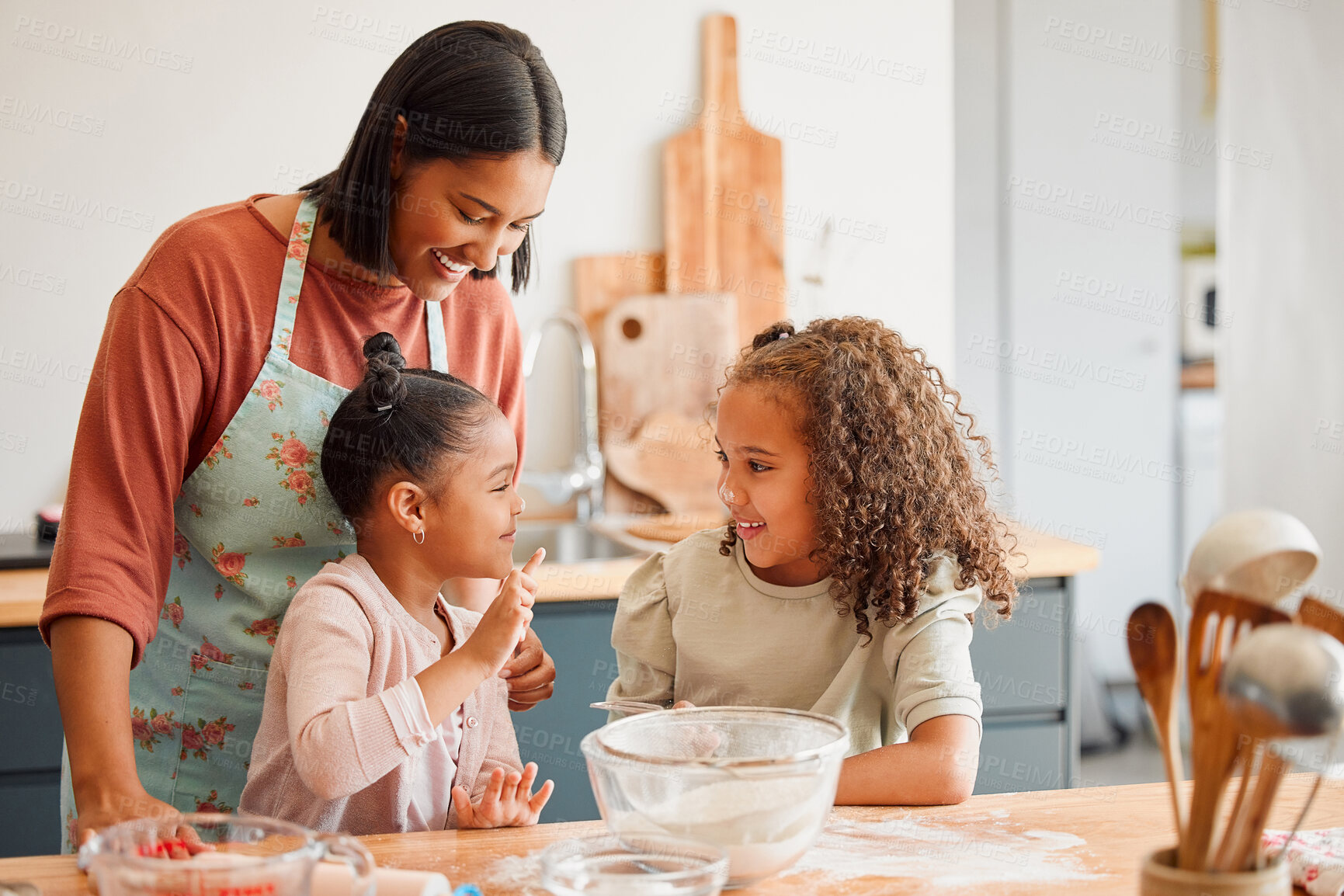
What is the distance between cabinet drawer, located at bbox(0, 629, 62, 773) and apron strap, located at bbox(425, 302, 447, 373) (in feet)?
3.01

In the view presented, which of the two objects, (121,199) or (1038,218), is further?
(1038,218)

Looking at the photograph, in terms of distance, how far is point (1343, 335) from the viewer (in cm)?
217

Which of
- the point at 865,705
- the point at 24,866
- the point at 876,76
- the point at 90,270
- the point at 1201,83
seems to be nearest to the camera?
the point at 24,866

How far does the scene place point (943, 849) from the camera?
0.90m

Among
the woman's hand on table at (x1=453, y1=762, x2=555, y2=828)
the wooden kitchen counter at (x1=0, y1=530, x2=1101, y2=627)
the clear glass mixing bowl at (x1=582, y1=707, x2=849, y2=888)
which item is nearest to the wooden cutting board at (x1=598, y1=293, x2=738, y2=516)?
the wooden kitchen counter at (x1=0, y1=530, x2=1101, y2=627)

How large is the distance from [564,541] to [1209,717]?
Answer: 1.99m

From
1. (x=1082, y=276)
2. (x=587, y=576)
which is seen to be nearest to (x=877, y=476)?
(x=587, y=576)

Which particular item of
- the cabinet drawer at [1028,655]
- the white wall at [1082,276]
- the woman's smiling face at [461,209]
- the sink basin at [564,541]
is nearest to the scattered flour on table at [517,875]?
the woman's smiling face at [461,209]

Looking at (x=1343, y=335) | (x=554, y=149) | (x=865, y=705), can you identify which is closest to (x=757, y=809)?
(x=865, y=705)

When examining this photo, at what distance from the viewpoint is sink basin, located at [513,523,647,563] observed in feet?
8.25

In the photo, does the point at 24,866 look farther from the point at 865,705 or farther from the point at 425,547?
the point at 865,705

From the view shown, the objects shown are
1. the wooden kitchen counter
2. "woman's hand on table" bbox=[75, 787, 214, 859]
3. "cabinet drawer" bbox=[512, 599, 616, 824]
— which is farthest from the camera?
"cabinet drawer" bbox=[512, 599, 616, 824]

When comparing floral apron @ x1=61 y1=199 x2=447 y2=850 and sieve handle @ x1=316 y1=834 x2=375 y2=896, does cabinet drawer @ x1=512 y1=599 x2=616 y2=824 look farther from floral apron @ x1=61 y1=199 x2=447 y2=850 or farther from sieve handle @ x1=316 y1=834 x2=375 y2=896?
sieve handle @ x1=316 y1=834 x2=375 y2=896

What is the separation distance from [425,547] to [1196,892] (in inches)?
31.6
